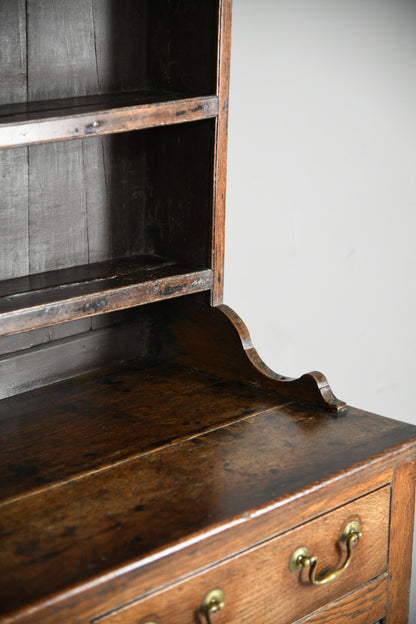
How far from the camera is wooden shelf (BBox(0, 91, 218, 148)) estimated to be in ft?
4.50

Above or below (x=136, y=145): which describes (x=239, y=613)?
below

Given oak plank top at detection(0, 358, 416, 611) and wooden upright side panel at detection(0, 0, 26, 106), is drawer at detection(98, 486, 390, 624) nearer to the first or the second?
oak plank top at detection(0, 358, 416, 611)

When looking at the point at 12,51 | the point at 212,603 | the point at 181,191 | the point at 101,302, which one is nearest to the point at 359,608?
the point at 212,603

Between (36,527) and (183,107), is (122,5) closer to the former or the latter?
(183,107)

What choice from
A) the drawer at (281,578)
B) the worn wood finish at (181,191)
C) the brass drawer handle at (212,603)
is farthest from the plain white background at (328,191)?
the brass drawer handle at (212,603)

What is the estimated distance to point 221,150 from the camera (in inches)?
66.3

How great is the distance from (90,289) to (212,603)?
60 centimetres

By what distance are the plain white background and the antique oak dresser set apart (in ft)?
1.20

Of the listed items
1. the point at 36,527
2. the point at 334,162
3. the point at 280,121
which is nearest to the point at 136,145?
the point at 280,121

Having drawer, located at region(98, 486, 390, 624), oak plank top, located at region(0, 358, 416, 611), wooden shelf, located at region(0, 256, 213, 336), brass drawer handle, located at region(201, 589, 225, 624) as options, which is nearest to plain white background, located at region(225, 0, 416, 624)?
wooden shelf, located at region(0, 256, 213, 336)

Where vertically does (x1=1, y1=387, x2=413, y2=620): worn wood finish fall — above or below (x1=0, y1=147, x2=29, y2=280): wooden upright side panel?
below

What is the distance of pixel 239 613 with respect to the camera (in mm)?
1308

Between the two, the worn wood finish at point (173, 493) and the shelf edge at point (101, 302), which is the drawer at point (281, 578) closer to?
the worn wood finish at point (173, 493)

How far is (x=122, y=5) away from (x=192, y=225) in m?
0.45
